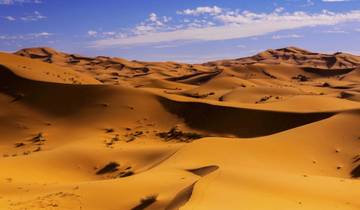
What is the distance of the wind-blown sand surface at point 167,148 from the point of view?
28.1ft

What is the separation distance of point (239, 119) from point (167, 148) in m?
6.40

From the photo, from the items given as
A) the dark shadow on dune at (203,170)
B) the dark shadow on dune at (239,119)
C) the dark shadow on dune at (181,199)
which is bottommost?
the dark shadow on dune at (239,119)

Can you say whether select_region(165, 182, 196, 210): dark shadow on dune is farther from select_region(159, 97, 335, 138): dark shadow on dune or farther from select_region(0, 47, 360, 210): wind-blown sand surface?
select_region(159, 97, 335, 138): dark shadow on dune

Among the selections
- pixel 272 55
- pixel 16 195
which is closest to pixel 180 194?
pixel 16 195

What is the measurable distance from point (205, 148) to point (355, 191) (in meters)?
5.24

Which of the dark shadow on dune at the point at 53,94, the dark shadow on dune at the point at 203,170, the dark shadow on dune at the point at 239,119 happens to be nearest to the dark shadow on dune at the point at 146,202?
the dark shadow on dune at the point at 203,170

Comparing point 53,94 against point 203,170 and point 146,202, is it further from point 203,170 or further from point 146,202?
point 146,202

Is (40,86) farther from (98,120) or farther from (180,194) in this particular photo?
(180,194)

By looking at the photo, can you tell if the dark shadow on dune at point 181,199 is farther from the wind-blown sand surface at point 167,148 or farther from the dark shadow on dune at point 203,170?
the dark shadow on dune at point 203,170

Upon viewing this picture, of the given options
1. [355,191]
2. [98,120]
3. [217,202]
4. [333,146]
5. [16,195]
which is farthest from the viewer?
[98,120]

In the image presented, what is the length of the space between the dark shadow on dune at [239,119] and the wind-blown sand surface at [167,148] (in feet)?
0.14

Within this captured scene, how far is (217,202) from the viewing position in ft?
24.1

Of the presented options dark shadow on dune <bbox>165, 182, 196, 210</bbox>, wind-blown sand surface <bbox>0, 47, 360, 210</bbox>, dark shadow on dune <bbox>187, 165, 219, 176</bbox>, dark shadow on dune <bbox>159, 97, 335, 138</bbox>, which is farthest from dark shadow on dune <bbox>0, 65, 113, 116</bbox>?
dark shadow on dune <bbox>165, 182, 196, 210</bbox>

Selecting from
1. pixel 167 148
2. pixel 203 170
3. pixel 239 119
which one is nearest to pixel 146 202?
pixel 203 170
